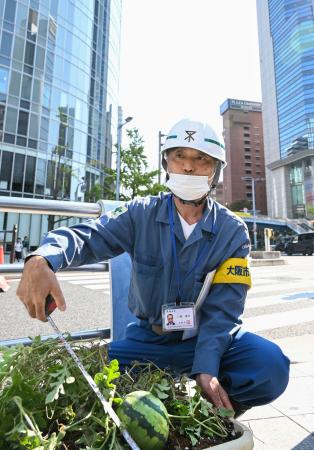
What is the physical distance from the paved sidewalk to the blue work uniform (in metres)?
0.42

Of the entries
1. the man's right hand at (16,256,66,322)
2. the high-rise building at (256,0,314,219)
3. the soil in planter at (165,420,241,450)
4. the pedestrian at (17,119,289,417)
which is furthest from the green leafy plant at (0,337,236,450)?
the high-rise building at (256,0,314,219)

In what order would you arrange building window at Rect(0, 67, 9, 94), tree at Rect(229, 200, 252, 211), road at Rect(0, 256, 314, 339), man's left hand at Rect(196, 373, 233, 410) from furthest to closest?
tree at Rect(229, 200, 252, 211) < building window at Rect(0, 67, 9, 94) < road at Rect(0, 256, 314, 339) < man's left hand at Rect(196, 373, 233, 410)

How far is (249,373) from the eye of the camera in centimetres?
156

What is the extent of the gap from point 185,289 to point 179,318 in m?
0.17

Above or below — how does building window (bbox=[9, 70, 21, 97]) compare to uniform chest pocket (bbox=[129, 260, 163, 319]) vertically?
above

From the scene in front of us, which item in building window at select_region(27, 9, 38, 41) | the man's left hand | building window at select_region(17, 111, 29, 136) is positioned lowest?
the man's left hand

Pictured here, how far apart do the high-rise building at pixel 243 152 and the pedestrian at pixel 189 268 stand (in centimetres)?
10299

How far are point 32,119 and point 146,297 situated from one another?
2519 centimetres

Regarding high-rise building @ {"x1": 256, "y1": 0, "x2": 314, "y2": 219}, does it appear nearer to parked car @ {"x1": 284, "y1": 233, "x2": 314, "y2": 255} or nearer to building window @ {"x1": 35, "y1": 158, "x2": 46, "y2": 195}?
parked car @ {"x1": 284, "y1": 233, "x2": 314, "y2": 255}

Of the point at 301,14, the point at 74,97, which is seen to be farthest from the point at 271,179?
the point at 74,97

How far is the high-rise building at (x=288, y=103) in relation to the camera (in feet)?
247

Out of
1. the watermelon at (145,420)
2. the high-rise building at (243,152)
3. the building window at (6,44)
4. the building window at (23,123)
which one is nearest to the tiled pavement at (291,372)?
the watermelon at (145,420)

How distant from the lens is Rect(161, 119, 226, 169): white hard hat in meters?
1.92

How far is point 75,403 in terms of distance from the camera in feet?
3.04
